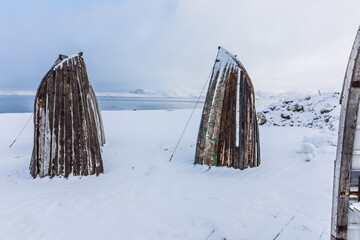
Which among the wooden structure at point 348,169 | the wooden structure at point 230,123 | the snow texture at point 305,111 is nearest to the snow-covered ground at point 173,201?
the wooden structure at point 230,123

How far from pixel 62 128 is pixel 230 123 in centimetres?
339

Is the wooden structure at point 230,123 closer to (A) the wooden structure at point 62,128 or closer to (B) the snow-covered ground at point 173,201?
(B) the snow-covered ground at point 173,201

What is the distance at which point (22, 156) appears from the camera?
5949 millimetres

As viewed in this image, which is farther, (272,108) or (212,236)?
(272,108)

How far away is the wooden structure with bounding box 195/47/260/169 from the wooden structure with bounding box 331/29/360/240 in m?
2.91

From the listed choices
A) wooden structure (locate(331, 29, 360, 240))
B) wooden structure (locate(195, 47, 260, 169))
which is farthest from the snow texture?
wooden structure (locate(331, 29, 360, 240))

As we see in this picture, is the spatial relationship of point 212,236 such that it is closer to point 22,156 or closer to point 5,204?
point 5,204

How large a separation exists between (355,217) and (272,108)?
13856mm

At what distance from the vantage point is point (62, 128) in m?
4.41

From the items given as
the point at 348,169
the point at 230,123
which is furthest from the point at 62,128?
the point at 348,169

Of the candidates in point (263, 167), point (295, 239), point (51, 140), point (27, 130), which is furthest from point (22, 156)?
point (295, 239)

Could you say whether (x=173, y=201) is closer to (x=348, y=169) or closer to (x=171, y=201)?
(x=171, y=201)

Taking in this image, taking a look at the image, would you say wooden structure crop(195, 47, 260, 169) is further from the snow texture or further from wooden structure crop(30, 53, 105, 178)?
the snow texture

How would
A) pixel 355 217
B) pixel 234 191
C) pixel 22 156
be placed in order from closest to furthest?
pixel 355 217
pixel 234 191
pixel 22 156
